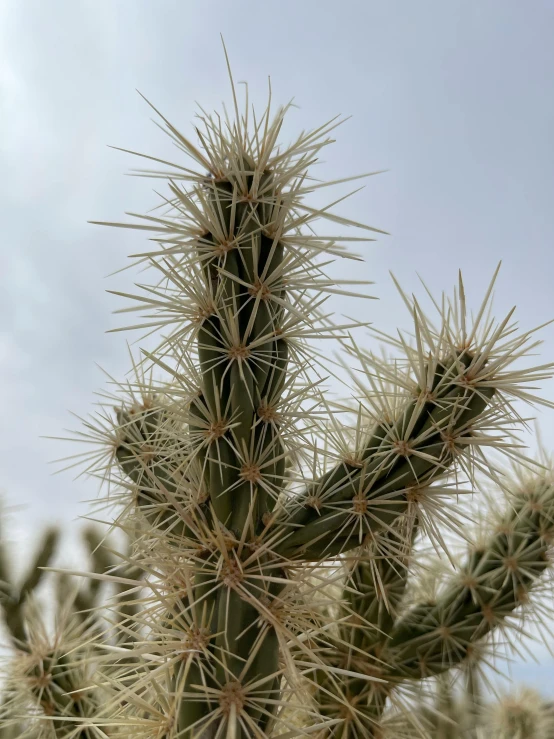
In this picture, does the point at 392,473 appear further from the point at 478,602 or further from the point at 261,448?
the point at 478,602

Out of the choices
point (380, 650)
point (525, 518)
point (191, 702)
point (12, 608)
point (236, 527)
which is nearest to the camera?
point (191, 702)

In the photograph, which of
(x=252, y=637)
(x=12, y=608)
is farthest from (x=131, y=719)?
(x=12, y=608)

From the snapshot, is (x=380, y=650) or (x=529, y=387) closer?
(x=529, y=387)

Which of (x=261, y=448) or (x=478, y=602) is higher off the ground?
(x=261, y=448)

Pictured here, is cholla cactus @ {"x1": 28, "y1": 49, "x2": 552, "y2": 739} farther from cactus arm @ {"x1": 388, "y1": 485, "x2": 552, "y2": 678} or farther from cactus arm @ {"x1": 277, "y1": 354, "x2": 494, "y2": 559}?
cactus arm @ {"x1": 388, "y1": 485, "x2": 552, "y2": 678}

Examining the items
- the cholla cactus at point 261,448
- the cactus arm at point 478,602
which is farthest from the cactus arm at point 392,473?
the cactus arm at point 478,602

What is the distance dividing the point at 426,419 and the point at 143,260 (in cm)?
64

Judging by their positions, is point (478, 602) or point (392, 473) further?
point (478, 602)

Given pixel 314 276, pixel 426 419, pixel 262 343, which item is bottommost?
pixel 426 419

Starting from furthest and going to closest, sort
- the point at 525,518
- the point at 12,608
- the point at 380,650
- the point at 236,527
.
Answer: the point at 12,608
the point at 525,518
the point at 380,650
the point at 236,527

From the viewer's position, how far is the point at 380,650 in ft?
5.77

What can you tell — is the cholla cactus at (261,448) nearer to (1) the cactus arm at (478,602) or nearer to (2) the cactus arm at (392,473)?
(2) the cactus arm at (392,473)

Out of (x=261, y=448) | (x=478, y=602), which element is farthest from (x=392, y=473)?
(x=478, y=602)

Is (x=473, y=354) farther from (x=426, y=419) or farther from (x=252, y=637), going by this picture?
(x=252, y=637)
